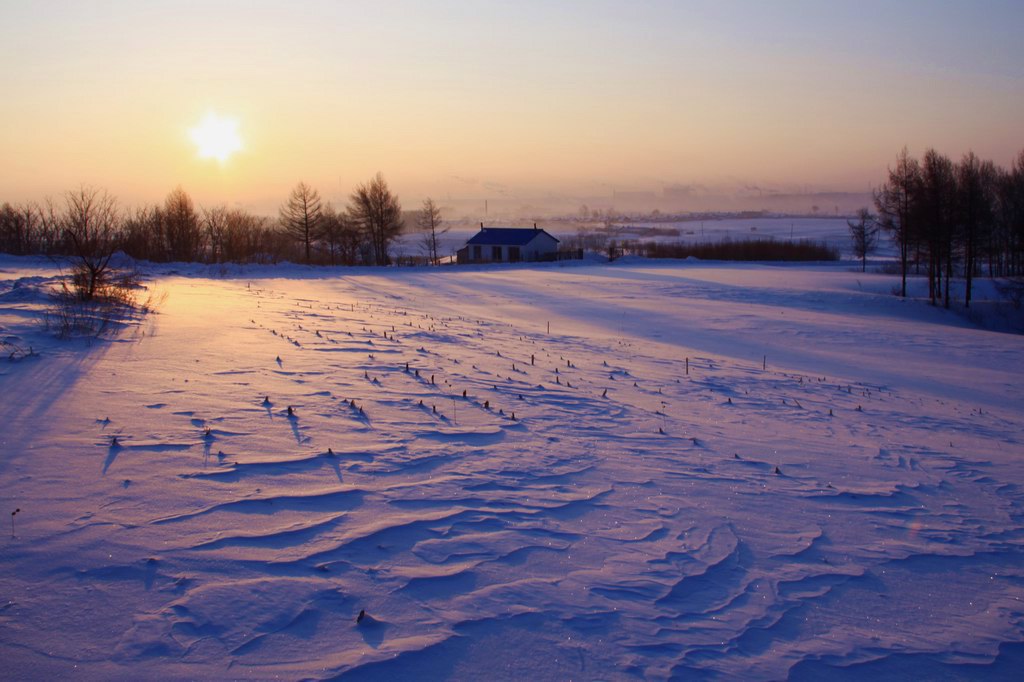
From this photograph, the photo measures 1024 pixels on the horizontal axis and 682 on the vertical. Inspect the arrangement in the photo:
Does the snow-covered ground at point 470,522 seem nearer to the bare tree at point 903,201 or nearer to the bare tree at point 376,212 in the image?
the bare tree at point 903,201

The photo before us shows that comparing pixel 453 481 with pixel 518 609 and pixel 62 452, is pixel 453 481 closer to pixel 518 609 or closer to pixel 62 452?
pixel 518 609

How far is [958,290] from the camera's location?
1770 inches

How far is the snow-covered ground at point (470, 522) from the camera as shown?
3.66 m

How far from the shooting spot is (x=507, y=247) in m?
82.5

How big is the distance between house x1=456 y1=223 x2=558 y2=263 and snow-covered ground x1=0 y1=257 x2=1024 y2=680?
7141 centimetres

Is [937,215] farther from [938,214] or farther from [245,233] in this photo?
[245,233]

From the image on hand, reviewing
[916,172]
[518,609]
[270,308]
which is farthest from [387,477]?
[916,172]

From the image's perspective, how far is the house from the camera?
81938 millimetres

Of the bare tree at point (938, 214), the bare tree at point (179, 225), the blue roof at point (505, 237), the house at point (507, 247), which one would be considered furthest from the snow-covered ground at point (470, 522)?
the blue roof at point (505, 237)

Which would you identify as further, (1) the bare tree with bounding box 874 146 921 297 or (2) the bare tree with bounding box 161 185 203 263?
(2) the bare tree with bounding box 161 185 203 263

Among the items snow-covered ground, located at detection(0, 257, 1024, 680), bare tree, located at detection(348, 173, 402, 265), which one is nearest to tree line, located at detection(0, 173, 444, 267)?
bare tree, located at detection(348, 173, 402, 265)

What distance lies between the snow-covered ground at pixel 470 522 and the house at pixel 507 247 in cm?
7141

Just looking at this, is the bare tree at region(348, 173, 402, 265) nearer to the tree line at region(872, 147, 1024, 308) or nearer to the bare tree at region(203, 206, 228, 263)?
the bare tree at region(203, 206, 228, 263)

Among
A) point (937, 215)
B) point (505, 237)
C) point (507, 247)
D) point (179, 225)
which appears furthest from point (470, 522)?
point (505, 237)
